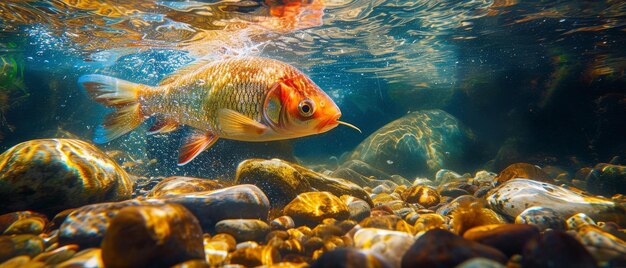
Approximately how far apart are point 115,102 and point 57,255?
1952 millimetres

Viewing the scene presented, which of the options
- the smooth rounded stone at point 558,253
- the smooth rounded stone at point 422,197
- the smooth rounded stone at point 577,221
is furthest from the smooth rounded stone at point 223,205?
the smooth rounded stone at point 577,221

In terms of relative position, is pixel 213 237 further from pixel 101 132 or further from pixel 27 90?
pixel 27 90

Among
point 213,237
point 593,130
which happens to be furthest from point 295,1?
point 593,130

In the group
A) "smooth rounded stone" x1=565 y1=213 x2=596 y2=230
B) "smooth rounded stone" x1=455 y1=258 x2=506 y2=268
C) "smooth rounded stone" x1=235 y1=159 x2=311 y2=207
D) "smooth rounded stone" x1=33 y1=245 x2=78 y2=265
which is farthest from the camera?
"smooth rounded stone" x1=235 y1=159 x2=311 y2=207

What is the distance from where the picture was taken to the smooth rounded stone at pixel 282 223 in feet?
10.9

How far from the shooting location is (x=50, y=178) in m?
3.62

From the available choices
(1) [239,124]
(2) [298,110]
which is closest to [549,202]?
(2) [298,110]

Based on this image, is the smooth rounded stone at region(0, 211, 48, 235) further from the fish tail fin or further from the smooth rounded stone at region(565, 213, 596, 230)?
the smooth rounded stone at region(565, 213, 596, 230)

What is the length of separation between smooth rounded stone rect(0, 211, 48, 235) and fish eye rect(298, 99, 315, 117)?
3152 millimetres

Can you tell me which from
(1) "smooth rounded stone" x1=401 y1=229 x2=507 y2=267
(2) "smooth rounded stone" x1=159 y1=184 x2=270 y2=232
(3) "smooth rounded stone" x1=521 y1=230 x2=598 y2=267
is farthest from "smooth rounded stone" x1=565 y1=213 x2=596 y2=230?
(2) "smooth rounded stone" x1=159 y1=184 x2=270 y2=232

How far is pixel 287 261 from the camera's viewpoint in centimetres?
245

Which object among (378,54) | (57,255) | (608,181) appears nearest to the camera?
(57,255)

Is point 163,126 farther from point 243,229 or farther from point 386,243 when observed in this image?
point 386,243

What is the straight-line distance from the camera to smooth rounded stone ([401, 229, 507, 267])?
6.15 feet
